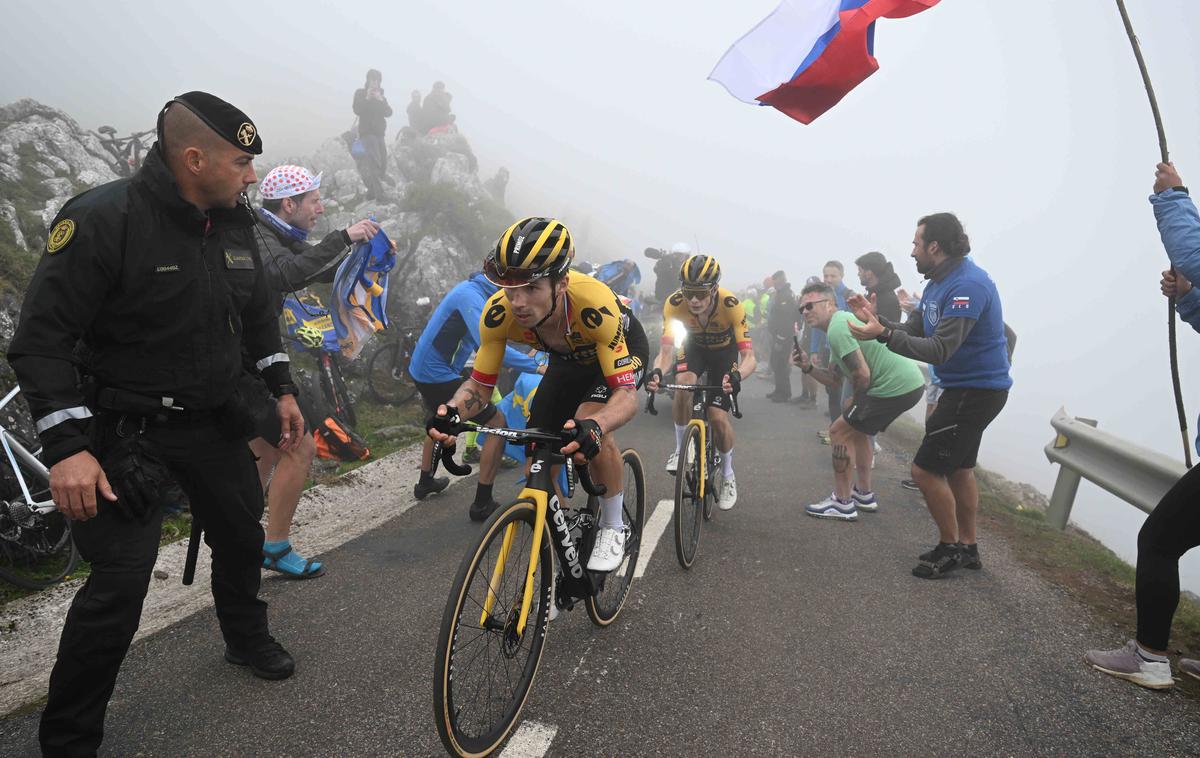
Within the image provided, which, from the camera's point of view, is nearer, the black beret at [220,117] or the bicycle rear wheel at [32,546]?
the black beret at [220,117]

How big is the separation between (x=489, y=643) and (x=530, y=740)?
0.48 meters

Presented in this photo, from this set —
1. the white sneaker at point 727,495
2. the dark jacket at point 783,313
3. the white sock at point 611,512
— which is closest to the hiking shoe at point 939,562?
the white sneaker at point 727,495

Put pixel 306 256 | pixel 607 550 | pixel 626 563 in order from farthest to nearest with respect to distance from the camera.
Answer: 1. pixel 306 256
2. pixel 626 563
3. pixel 607 550

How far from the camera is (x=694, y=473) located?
5.04m

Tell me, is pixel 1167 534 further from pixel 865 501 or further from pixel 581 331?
pixel 581 331

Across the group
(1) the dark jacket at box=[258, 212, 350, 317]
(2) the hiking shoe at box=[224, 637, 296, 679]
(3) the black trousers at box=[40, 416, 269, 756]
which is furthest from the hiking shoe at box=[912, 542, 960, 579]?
(1) the dark jacket at box=[258, 212, 350, 317]

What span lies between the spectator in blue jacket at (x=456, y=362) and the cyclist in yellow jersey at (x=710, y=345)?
4.85 feet

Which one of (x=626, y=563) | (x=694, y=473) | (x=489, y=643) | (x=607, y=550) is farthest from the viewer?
(x=694, y=473)

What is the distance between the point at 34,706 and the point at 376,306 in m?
5.29

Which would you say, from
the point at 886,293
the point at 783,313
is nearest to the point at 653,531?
the point at 886,293

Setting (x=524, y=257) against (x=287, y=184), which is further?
(x=287, y=184)

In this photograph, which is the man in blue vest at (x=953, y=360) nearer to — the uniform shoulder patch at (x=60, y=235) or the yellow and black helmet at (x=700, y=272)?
the yellow and black helmet at (x=700, y=272)

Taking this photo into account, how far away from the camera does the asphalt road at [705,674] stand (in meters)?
2.75

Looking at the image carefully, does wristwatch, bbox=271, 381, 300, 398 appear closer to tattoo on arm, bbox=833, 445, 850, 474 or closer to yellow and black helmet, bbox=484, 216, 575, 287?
yellow and black helmet, bbox=484, 216, 575, 287
